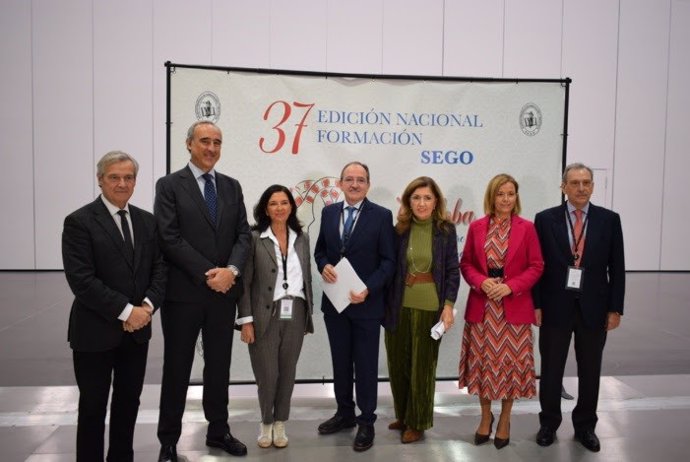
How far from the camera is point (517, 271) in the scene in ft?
9.82

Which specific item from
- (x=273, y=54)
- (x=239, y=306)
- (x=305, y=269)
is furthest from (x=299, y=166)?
(x=273, y=54)

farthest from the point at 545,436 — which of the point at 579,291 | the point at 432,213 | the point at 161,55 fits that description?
the point at 161,55

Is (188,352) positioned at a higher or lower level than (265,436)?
higher

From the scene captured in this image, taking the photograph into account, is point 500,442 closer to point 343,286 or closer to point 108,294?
point 343,286

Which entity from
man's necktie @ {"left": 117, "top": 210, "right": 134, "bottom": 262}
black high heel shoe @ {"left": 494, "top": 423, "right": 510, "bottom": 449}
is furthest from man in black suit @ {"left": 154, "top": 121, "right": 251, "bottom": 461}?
black high heel shoe @ {"left": 494, "top": 423, "right": 510, "bottom": 449}

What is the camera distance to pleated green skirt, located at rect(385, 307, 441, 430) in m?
3.02

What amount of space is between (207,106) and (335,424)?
2252 mm

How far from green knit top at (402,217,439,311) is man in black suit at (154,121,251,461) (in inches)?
36.0

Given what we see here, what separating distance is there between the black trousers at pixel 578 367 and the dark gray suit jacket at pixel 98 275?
2.27m

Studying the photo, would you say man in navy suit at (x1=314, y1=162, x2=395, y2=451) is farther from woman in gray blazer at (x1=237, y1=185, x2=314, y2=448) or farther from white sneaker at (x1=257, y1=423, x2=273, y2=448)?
white sneaker at (x1=257, y1=423, x2=273, y2=448)

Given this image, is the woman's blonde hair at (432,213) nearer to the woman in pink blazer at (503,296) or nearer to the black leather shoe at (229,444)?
the woman in pink blazer at (503,296)

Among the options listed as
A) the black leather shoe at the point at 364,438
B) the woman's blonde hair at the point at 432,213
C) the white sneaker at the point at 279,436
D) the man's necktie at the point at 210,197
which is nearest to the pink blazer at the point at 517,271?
the woman's blonde hair at the point at 432,213

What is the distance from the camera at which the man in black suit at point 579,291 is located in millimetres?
3039

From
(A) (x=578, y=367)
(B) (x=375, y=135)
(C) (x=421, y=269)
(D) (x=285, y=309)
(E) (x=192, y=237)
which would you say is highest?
(B) (x=375, y=135)
